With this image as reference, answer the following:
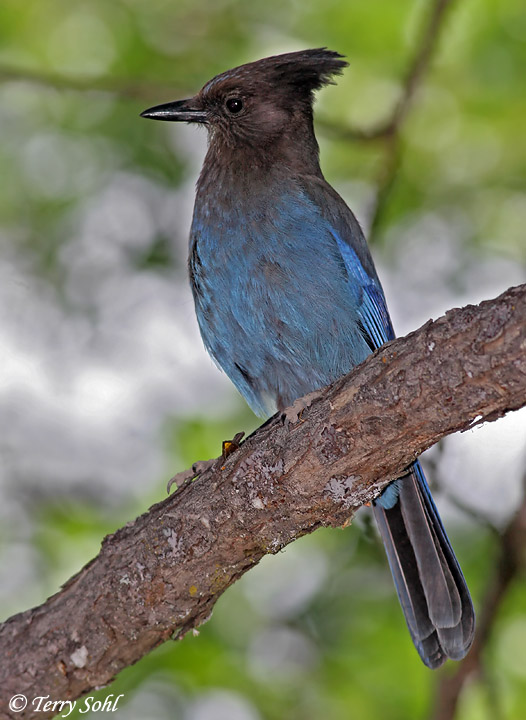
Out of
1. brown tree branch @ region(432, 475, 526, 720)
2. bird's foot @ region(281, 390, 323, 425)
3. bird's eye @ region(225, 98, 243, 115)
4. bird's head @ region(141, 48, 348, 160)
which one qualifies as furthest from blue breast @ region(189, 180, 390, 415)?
brown tree branch @ region(432, 475, 526, 720)

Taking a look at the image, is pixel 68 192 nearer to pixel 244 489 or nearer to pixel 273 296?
pixel 273 296

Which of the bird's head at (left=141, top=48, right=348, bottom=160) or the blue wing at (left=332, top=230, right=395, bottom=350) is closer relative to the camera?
the blue wing at (left=332, top=230, right=395, bottom=350)

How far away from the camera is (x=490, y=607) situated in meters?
4.66

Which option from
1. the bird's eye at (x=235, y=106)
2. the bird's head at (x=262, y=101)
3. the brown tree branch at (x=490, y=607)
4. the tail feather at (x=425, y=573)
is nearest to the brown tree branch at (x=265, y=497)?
the tail feather at (x=425, y=573)

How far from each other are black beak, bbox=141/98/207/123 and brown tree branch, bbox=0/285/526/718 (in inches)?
85.3

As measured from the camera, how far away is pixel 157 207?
6258 millimetres

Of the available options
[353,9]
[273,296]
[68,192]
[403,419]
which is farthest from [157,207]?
[403,419]

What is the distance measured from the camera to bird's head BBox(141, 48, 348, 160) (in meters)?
4.83

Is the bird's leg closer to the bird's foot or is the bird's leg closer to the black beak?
the bird's foot

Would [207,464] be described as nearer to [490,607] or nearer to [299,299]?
[299,299]

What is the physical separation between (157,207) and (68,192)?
0.60 metres

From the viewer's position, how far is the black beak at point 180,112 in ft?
16.3

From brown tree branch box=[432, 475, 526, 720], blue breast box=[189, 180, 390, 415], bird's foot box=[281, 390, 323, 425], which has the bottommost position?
brown tree branch box=[432, 475, 526, 720]

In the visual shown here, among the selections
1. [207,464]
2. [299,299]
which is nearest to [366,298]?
[299,299]
